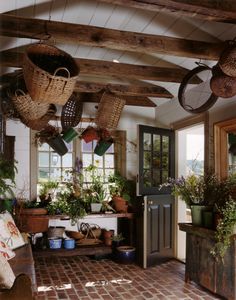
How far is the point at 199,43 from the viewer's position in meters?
3.39

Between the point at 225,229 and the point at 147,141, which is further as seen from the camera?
the point at 147,141

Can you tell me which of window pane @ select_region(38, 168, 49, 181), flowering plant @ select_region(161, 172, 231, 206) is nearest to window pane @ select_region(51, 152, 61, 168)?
window pane @ select_region(38, 168, 49, 181)

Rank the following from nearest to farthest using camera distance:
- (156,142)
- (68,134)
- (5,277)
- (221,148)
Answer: (5,277) < (221,148) < (68,134) < (156,142)

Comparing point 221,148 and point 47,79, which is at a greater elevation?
point 47,79

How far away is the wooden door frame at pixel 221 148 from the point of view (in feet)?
13.7

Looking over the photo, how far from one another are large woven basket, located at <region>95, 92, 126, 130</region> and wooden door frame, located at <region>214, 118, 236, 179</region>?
1293mm

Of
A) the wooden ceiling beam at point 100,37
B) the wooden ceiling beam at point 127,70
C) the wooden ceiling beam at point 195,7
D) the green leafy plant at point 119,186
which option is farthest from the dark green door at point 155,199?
the wooden ceiling beam at point 195,7

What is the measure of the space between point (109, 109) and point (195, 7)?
1.81 metres

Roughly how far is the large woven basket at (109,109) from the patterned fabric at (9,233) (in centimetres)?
154

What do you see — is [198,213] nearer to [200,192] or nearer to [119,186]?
[200,192]

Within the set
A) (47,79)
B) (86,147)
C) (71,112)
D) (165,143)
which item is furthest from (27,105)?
(165,143)

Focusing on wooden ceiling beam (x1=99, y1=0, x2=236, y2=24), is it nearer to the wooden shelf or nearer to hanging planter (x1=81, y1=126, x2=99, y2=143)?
hanging planter (x1=81, y1=126, x2=99, y2=143)

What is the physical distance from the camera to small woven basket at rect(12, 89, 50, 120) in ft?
10.6

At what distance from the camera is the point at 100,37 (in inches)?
122
